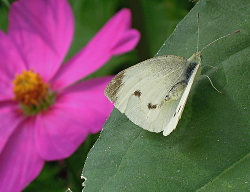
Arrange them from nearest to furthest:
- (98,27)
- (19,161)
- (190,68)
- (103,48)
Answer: (190,68) < (19,161) < (103,48) < (98,27)

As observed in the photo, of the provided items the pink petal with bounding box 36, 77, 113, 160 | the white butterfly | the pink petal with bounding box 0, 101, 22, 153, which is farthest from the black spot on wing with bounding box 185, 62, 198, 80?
the pink petal with bounding box 0, 101, 22, 153

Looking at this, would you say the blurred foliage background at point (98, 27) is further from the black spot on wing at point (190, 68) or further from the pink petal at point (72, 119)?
the black spot on wing at point (190, 68)

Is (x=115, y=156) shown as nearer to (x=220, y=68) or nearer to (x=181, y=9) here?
(x=220, y=68)

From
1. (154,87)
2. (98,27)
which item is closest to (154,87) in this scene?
(154,87)

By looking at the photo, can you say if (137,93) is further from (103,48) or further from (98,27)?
(98,27)

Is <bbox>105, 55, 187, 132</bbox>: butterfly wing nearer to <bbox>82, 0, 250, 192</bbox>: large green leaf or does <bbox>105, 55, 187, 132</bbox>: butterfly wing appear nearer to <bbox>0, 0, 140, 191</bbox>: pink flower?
<bbox>82, 0, 250, 192</bbox>: large green leaf

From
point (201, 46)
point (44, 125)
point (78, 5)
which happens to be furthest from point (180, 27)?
point (78, 5)
